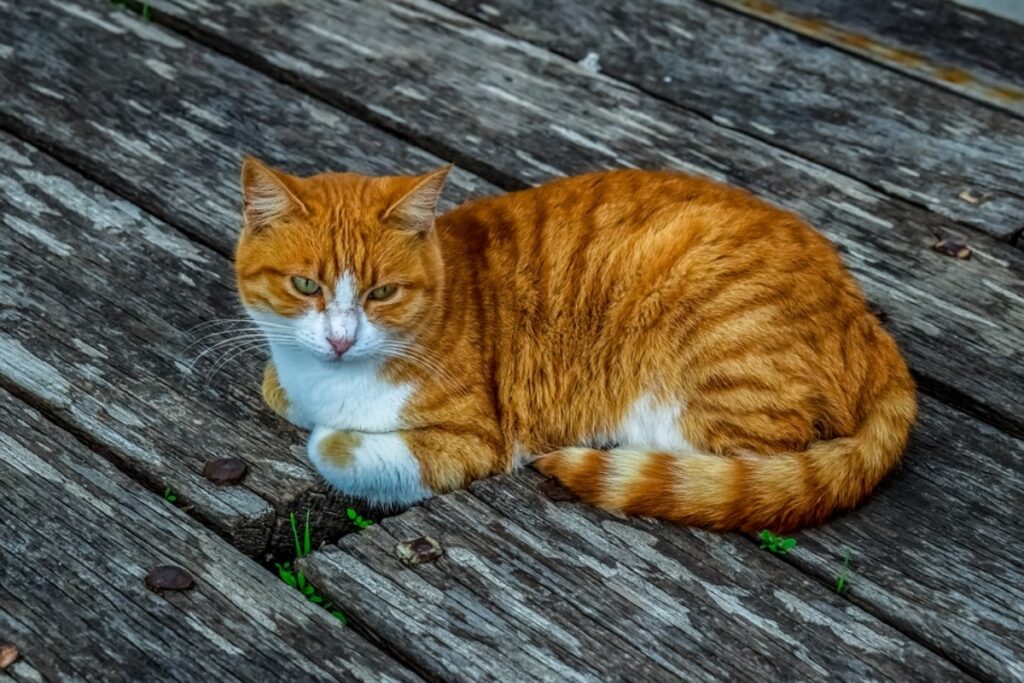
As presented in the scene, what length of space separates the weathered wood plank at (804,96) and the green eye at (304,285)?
1.60 m

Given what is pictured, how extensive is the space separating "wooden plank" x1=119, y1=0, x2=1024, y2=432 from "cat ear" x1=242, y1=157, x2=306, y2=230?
98 centimetres

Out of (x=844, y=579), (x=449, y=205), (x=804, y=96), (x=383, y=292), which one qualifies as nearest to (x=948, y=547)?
(x=844, y=579)

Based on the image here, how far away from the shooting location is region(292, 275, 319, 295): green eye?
9.44ft

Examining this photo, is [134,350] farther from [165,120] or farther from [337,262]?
[165,120]

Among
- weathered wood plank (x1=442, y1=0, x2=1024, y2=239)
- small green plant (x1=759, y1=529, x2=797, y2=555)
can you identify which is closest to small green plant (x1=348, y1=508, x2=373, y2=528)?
small green plant (x1=759, y1=529, x2=797, y2=555)

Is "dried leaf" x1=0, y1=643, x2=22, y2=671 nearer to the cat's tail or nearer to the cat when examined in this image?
the cat

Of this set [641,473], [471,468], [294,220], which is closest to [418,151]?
[294,220]

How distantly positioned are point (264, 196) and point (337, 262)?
200 mm

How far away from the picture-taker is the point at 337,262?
2.88 m

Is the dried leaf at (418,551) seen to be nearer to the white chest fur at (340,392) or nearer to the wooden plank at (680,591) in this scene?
the wooden plank at (680,591)

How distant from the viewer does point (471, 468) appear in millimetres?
2916

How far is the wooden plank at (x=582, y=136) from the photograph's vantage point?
328 centimetres

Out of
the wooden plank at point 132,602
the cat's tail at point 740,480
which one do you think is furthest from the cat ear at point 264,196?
the cat's tail at point 740,480

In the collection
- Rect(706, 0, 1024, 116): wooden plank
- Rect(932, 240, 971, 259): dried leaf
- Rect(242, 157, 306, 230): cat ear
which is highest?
Rect(706, 0, 1024, 116): wooden plank
